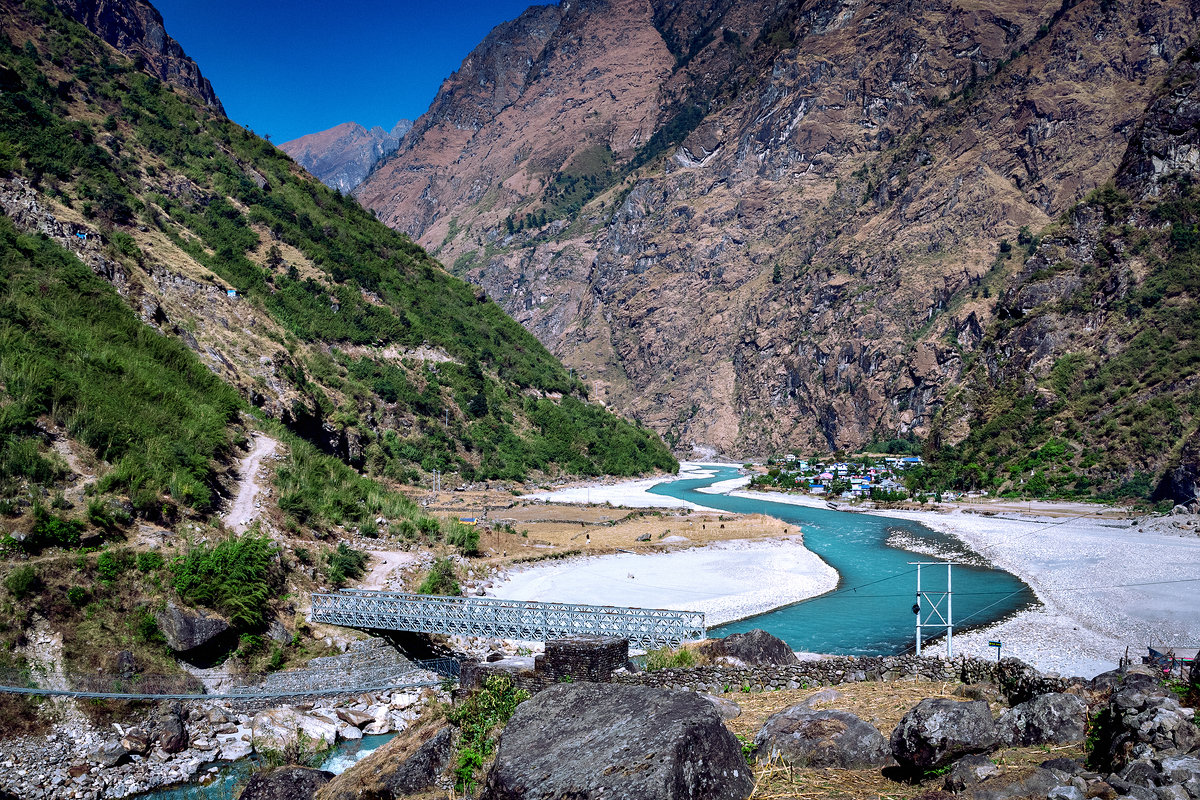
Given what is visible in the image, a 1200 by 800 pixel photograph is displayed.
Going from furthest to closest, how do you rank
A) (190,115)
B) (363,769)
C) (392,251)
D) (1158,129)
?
(392,251), (1158,129), (190,115), (363,769)

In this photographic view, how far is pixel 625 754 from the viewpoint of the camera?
4.68m

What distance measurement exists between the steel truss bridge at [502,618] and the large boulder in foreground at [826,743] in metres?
14.5

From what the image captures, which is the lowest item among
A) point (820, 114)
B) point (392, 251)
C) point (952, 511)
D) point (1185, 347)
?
point (952, 511)

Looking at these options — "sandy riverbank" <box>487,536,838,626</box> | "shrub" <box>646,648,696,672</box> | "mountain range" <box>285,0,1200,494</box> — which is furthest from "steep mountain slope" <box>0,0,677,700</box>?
"mountain range" <box>285,0,1200,494</box>

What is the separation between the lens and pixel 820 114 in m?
186

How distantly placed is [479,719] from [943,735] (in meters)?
5.60

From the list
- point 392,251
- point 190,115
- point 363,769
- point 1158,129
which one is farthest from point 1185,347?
point 190,115

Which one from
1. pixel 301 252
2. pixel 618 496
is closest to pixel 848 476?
pixel 618 496

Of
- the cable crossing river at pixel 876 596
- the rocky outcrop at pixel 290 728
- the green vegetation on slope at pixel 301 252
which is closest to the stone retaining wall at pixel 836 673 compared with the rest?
the rocky outcrop at pixel 290 728

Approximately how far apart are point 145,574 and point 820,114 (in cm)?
20045

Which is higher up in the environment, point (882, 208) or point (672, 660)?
point (882, 208)

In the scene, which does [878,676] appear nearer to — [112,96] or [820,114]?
[112,96]

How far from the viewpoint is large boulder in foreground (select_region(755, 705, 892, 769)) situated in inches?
223

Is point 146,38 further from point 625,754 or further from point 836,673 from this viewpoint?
point 625,754
